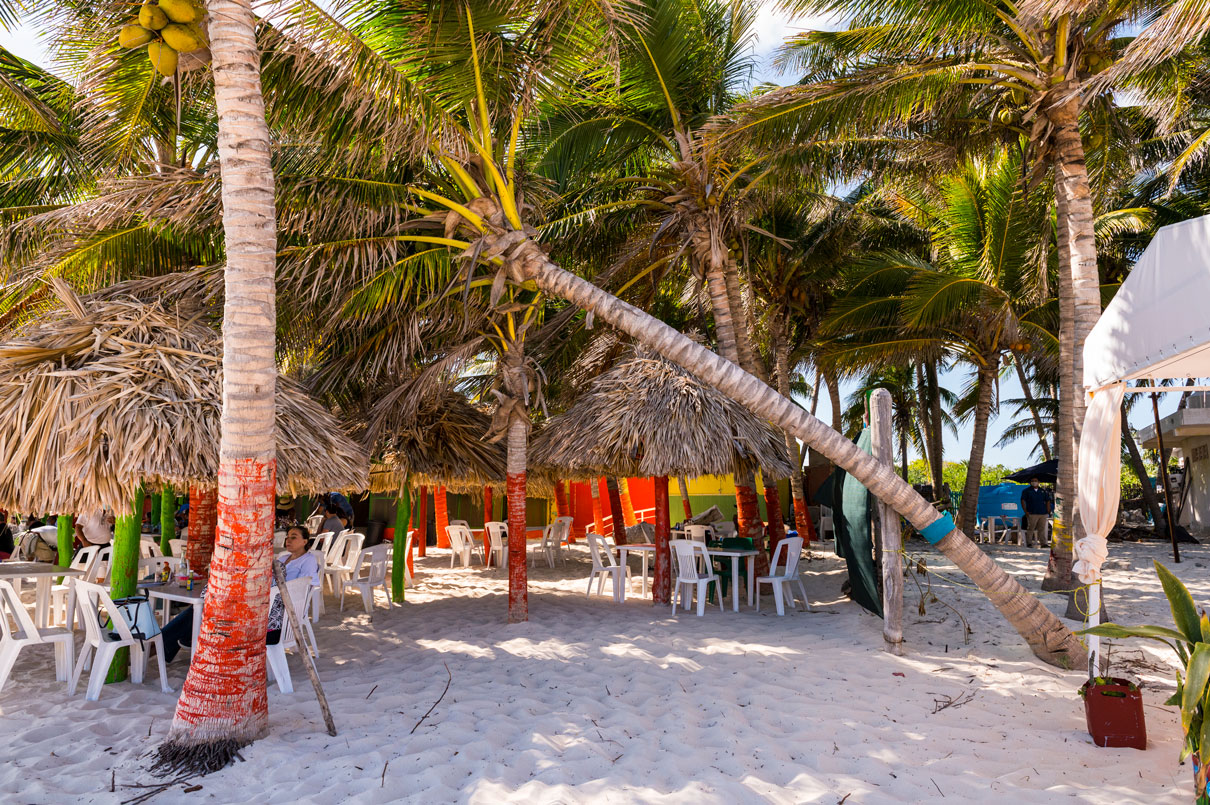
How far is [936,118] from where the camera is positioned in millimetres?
8414

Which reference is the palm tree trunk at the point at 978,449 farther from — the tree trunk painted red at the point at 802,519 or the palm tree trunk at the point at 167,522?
the palm tree trunk at the point at 167,522

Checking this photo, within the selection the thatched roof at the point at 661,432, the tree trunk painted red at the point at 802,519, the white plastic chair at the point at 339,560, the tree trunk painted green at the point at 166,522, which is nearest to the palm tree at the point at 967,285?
the tree trunk painted red at the point at 802,519

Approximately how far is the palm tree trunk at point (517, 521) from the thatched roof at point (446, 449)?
1.30 m

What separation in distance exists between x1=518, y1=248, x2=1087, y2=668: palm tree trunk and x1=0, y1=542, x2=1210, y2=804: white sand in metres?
0.25

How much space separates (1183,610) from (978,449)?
9616 millimetres

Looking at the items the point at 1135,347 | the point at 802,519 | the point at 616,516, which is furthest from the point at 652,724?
the point at 802,519

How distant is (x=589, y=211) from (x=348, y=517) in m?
9.06

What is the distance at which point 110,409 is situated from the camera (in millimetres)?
5164

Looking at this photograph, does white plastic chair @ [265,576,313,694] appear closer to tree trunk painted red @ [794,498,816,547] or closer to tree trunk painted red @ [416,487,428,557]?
tree trunk painted red @ [416,487,428,557]

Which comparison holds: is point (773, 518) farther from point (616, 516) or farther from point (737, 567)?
point (616, 516)

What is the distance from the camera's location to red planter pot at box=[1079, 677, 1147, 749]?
387cm

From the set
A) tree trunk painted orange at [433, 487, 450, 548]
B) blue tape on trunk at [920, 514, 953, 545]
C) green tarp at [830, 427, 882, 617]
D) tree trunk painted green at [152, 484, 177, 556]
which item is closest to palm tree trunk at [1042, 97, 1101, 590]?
blue tape on trunk at [920, 514, 953, 545]

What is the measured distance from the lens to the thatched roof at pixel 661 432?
8.09 meters

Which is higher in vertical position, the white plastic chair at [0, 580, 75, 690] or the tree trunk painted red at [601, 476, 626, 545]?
the tree trunk painted red at [601, 476, 626, 545]
